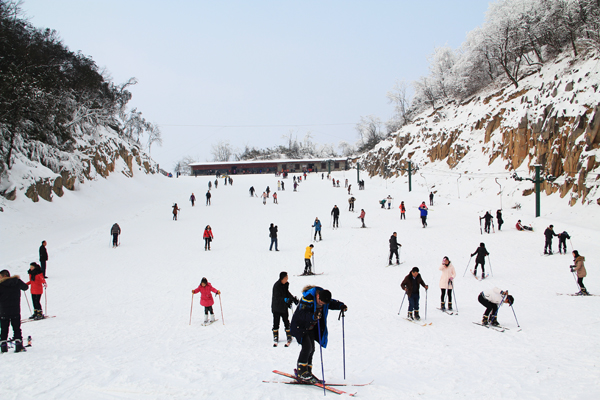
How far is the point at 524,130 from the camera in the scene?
2844 cm

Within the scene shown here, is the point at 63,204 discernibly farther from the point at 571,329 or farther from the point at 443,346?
the point at 571,329

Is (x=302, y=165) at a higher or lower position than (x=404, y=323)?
higher

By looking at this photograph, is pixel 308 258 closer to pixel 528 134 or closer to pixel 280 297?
pixel 280 297

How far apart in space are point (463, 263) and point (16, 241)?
76.1 ft

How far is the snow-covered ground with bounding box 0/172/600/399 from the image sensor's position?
15.8ft

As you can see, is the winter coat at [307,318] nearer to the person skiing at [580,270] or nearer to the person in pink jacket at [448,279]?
the person in pink jacket at [448,279]

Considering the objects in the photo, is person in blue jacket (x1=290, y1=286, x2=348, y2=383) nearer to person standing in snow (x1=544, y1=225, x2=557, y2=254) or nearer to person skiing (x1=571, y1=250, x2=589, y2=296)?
person skiing (x1=571, y1=250, x2=589, y2=296)

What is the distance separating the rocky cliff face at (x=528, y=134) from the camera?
22062 mm

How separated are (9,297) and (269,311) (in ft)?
18.1

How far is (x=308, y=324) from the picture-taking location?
4.61 m

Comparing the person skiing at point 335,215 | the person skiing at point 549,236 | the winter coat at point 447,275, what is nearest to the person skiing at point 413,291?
the winter coat at point 447,275

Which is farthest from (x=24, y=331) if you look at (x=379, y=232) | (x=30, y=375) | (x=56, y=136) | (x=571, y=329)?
(x=56, y=136)

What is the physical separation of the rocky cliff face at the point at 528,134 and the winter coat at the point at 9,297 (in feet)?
87.1

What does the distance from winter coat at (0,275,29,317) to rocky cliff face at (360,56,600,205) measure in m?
26.6
